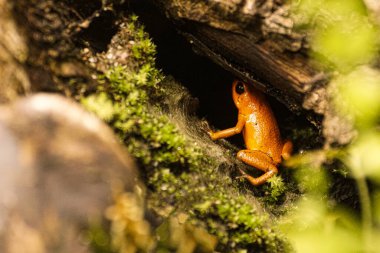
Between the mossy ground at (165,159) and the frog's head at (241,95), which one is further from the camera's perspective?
the frog's head at (241,95)

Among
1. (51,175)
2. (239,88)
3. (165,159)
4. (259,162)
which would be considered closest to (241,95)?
(239,88)

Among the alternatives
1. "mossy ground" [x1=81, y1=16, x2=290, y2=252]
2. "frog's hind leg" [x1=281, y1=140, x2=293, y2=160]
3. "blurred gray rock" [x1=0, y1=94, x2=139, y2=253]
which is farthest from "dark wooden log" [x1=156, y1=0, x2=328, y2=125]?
"frog's hind leg" [x1=281, y1=140, x2=293, y2=160]

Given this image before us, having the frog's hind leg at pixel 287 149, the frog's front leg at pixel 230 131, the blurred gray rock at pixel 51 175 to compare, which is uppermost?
the blurred gray rock at pixel 51 175

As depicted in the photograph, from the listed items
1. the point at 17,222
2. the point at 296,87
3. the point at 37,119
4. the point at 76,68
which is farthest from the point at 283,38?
the point at 17,222

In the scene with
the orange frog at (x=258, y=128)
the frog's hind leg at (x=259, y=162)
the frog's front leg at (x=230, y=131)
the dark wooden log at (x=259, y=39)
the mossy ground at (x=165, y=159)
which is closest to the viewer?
the dark wooden log at (x=259, y=39)

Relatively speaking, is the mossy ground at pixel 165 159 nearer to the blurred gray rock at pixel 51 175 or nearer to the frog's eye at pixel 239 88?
the blurred gray rock at pixel 51 175

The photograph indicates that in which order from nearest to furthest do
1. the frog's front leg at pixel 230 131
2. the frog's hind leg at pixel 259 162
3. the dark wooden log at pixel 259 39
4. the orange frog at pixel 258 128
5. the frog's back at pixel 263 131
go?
the dark wooden log at pixel 259 39 → the frog's hind leg at pixel 259 162 → the frog's front leg at pixel 230 131 → the orange frog at pixel 258 128 → the frog's back at pixel 263 131

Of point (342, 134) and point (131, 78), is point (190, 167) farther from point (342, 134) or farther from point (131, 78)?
point (342, 134)

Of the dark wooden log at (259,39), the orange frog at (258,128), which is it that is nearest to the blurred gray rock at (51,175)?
the dark wooden log at (259,39)

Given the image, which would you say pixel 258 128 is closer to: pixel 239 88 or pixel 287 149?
pixel 287 149
